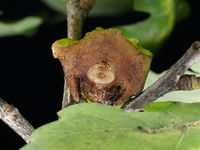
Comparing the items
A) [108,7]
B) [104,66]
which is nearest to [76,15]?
[104,66]

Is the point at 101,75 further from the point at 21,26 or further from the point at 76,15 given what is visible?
the point at 21,26

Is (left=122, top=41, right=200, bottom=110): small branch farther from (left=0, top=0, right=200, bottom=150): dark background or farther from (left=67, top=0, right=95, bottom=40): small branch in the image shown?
(left=0, top=0, right=200, bottom=150): dark background

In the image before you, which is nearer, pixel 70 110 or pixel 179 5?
pixel 70 110

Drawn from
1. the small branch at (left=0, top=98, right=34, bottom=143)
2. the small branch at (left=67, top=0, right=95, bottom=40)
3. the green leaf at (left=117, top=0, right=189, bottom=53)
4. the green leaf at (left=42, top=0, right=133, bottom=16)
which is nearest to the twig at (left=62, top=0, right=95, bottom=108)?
the small branch at (left=67, top=0, right=95, bottom=40)

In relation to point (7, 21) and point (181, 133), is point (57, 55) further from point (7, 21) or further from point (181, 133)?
point (7, 21)

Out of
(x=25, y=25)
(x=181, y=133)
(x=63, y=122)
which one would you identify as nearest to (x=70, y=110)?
(x=63, y=122)

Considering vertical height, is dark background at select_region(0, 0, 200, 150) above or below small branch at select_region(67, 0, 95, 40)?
below
